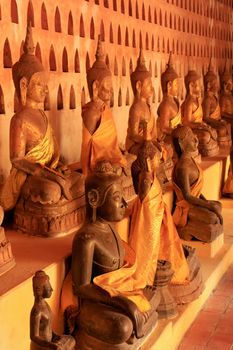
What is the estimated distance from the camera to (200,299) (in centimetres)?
511

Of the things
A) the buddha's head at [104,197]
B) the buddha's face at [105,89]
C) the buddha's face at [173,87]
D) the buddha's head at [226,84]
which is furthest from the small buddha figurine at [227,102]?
the buddha's head at [104,197]

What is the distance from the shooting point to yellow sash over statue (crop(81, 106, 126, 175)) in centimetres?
561

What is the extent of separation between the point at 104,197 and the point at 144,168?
2.85 feet

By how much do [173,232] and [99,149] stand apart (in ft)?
3.93

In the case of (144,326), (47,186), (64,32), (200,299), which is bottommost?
(200,299)

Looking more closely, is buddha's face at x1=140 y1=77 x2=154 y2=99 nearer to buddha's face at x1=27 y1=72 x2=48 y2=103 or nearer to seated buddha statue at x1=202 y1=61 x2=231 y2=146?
buddha's face at x1=27 y1=72 x2=48 y2=103

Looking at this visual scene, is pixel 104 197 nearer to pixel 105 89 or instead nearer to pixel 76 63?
pixel 105 89

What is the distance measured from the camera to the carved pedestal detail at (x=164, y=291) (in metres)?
4.41

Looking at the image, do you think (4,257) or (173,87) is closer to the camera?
(4,257)

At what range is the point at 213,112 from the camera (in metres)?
9.72

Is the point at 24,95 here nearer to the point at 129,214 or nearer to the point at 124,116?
the point at 129,214

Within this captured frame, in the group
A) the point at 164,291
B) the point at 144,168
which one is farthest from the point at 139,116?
the point at 164,291

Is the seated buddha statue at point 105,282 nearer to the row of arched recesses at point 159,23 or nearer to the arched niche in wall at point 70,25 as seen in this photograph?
the row of arched recesses at point 159,23

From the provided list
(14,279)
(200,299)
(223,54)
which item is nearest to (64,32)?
(200,299)
